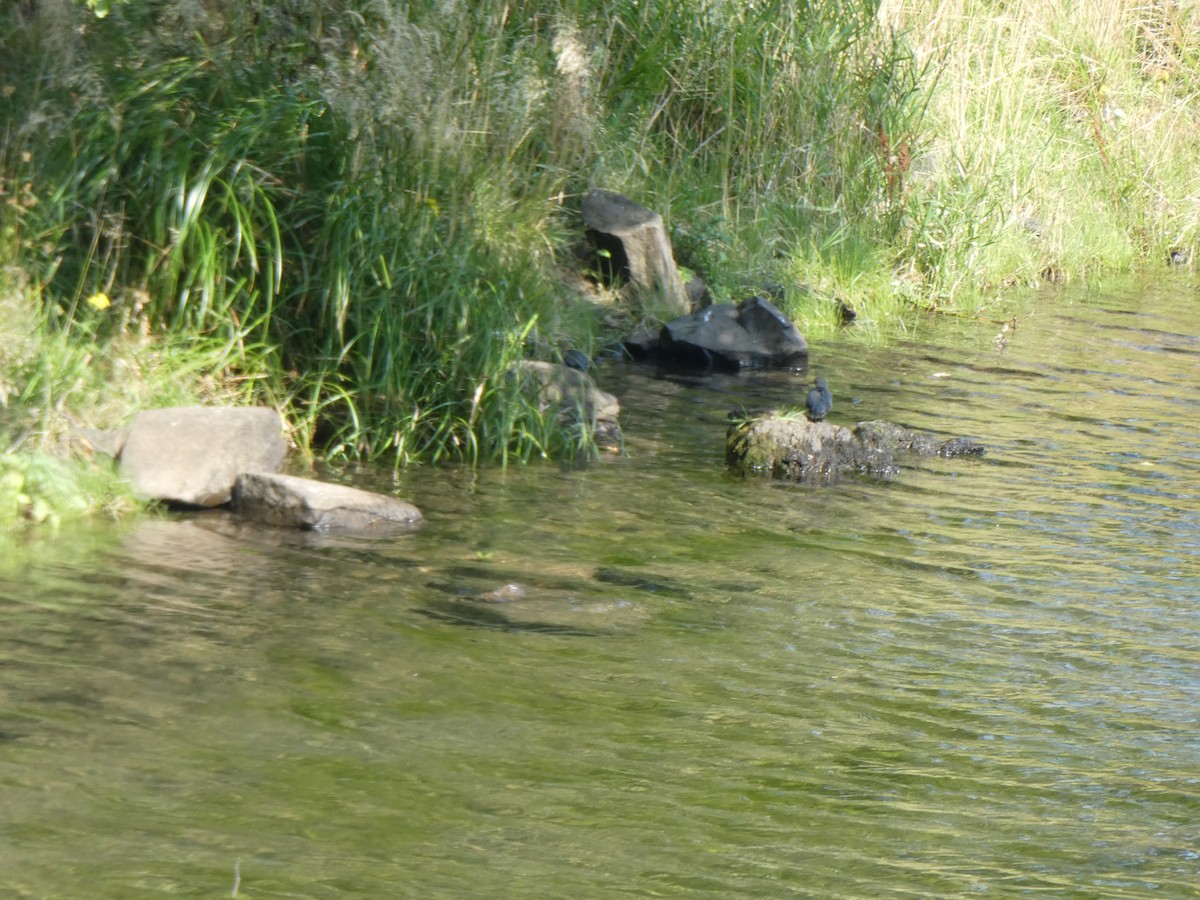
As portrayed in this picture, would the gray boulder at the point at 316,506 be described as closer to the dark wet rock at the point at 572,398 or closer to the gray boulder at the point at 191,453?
the gray boulder at the point at 191,453

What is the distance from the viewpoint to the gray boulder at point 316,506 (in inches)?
239

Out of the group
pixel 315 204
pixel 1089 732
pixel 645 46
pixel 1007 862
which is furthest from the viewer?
pixel 645 46

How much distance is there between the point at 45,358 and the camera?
6230 millimetres

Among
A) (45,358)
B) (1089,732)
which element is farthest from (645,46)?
(1089,732)

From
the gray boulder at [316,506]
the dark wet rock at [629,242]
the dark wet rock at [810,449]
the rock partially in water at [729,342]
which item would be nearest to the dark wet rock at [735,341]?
the rock partially in water at [729,342]

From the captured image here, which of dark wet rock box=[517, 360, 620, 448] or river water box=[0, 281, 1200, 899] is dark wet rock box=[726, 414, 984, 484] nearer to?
river water box=[0, 281, 1200, 899]

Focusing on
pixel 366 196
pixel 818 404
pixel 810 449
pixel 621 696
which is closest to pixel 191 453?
pixel 366 196

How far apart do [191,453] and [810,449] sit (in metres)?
3.00

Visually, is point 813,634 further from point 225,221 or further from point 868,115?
point 868,115

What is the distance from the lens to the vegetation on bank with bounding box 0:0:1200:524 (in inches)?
264

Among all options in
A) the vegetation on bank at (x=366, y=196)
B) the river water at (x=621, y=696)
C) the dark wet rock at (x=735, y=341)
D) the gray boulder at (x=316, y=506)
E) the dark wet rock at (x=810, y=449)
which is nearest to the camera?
the river water at (x=621, y=696)

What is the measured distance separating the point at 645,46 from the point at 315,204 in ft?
16.4

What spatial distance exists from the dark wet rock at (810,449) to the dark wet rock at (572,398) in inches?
25.8

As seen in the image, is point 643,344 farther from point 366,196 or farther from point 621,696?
point 621,696
